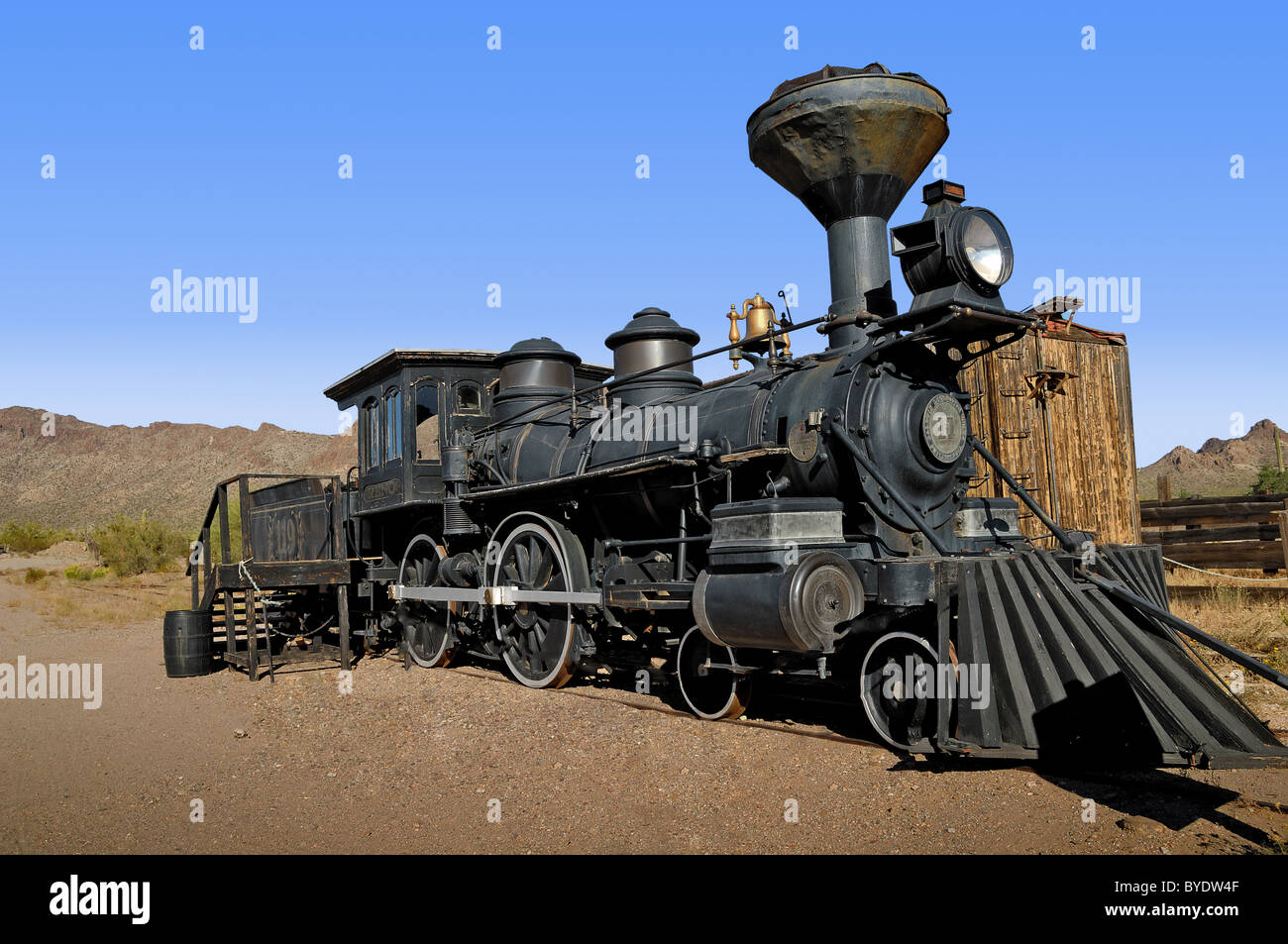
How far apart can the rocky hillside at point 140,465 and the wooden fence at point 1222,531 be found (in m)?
52.3

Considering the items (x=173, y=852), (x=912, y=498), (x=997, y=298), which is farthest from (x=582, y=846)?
(x=997, y=298)

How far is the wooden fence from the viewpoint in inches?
449

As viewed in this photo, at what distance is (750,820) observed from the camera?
4586 mm

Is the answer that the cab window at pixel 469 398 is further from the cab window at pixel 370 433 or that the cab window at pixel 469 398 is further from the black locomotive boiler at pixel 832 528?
the cab window at pixel 370 433

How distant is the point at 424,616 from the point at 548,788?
19.6ft

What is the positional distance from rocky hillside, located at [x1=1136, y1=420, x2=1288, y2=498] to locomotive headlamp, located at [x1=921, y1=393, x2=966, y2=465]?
43.1 meters

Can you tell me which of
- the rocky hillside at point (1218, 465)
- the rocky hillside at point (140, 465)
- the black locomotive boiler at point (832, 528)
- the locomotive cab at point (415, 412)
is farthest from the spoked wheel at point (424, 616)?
the rocky hillside at point (140, 465)

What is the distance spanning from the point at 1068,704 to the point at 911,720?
3.76 feet

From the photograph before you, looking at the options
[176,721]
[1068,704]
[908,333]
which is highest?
[908,333]

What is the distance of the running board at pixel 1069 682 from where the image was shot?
14.0 ft

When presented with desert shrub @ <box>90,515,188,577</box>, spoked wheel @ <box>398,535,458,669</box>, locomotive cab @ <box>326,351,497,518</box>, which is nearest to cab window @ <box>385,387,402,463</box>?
locomotive cab @ <box>326,351,497,518</box>

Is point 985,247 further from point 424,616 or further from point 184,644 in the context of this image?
point 184,644

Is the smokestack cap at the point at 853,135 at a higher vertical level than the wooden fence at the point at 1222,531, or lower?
higher

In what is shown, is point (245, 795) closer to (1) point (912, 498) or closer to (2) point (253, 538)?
(1) point (912, 498)
